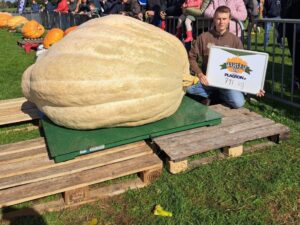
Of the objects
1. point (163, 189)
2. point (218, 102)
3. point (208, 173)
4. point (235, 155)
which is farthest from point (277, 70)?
point (163, 189)

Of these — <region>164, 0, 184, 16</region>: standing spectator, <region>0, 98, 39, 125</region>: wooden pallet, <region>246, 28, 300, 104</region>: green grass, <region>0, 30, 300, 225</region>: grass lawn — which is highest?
<region>164, 0, 184, 16</region>: standing spectator

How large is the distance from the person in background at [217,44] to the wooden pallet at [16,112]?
7.12 feet

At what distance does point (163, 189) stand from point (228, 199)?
0.58 metres

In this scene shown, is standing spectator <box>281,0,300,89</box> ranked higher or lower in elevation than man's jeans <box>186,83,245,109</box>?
higher

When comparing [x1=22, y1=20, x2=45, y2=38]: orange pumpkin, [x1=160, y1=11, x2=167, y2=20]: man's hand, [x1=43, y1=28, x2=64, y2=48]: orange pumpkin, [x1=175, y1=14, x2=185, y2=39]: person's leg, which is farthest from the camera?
[x1=22, y1=20, x2=45, y2=38]: orange pumpkin

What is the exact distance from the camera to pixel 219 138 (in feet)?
12.2

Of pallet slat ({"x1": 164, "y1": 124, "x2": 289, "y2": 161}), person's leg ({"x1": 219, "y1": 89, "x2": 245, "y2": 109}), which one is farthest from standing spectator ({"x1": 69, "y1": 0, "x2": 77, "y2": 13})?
pallet slat ({"x1": 164, "y1": 124, "x2": 289, "y2": 161})

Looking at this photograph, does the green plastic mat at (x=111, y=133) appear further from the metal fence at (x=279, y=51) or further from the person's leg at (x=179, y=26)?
the person's leg at (x=179, y=26)

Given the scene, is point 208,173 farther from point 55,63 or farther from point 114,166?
point 55,63

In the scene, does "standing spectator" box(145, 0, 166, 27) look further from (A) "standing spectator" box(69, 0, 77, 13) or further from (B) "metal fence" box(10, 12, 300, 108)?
(A) "standing spectator" box(69, 0, 77, 13)

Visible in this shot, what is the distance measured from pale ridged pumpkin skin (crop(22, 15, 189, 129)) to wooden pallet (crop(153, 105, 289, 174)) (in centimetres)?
35

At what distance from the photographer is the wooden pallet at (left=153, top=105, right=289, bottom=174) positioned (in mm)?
3484

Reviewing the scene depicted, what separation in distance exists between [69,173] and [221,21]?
2.83 meters

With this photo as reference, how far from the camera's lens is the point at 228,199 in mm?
3092
